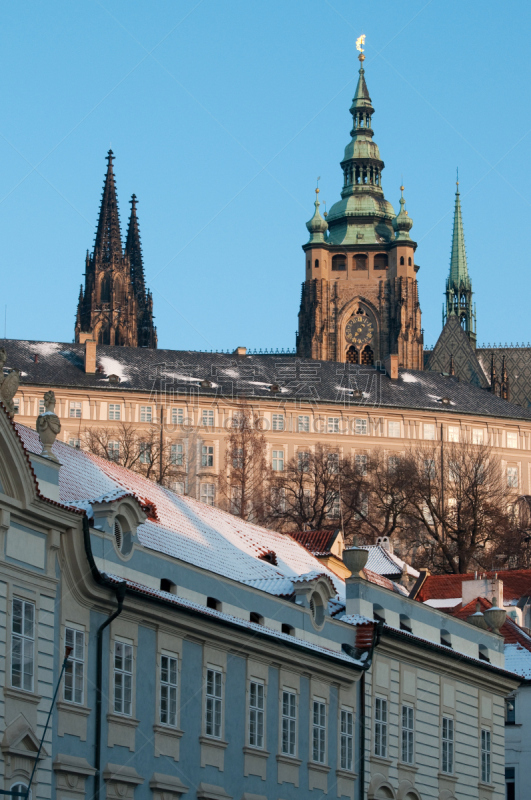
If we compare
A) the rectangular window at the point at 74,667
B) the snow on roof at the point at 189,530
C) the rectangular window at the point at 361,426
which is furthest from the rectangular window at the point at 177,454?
the rectangular window at the point at 74,667

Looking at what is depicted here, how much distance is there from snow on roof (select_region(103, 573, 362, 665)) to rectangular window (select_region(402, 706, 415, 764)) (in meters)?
2.74

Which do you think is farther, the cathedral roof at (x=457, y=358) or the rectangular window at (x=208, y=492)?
the cathedral roof at (x=457, y=358)

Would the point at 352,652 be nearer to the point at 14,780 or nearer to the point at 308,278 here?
the point at 14,780

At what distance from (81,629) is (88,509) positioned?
9.18ft

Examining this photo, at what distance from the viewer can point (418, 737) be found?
40.3 m

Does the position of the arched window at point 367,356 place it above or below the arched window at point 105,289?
below

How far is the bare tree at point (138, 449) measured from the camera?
11212 cm

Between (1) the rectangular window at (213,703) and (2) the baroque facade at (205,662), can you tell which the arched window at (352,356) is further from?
(1) the rectangular window at (213,703)

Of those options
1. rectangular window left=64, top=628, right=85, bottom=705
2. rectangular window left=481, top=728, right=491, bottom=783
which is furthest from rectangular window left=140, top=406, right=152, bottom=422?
rectangular window left=64, top=628, right=85, bottom=705

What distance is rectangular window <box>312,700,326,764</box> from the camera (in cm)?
3612

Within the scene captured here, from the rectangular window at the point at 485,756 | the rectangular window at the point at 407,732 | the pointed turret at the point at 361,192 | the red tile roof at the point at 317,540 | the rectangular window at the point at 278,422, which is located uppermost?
the pointed turret at the point at 361,192

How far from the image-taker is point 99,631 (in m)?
29.6

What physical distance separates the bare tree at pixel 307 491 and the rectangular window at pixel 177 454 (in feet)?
20.7

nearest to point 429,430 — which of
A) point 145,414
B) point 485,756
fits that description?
point 145,414
